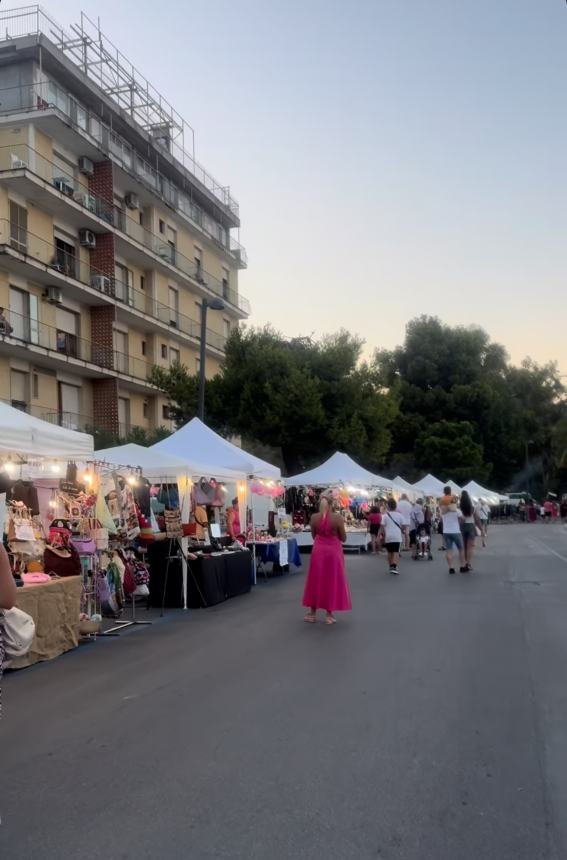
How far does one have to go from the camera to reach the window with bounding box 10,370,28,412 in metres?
28.1

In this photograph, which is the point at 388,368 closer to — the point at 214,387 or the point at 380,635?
the point at 214,387

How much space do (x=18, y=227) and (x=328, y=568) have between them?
2164 cm

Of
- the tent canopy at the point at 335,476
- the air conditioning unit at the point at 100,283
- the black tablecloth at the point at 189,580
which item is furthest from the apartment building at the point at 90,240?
the black tablecloth at the point at 189,580

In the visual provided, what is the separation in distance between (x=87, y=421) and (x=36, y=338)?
4.88m

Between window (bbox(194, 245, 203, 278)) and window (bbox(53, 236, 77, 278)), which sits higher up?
window (bbox(194, 245, 203, 278))

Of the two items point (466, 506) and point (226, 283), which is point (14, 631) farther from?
point (226, 283)

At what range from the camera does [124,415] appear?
3488 centimetres

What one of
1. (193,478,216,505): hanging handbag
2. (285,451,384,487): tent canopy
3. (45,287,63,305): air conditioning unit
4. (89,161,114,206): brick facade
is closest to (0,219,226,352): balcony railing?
(45,287,63,305): air conditioning unit

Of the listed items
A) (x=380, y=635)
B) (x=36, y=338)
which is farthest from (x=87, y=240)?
(x=380, y=635)

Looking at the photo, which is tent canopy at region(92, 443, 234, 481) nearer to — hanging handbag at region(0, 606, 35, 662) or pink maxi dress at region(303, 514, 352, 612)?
pink maxi dress at region(303, 514, 352, 612)

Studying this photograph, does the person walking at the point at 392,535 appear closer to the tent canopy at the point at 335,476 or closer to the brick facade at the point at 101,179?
the tent canopy at the point at 335,476

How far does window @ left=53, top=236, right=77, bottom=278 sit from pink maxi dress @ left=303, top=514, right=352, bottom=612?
2173 cm

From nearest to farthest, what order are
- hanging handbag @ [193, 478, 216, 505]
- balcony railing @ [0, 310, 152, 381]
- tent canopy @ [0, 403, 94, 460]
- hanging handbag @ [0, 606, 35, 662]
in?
hanging handbag @ [0, 606, 35, 662]
tent canopy @ [0, 403, 94, 460]
hanging handbag @ [193, 478, 216, 505]
balcony railing @ [0, 310, 152, 381]

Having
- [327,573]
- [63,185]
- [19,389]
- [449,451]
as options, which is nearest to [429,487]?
[449,451]
